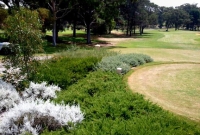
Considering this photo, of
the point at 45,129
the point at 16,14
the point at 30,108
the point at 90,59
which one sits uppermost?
the point at 16,14

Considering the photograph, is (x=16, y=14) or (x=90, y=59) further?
(x=90, y=59)

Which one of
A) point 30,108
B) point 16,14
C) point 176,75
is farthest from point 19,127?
point 176,75

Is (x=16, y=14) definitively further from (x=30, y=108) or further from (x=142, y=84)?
(x=142, y=84)

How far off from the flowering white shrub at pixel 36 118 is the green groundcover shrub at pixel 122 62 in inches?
227

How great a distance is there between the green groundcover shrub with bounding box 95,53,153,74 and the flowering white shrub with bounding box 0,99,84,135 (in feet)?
18.9

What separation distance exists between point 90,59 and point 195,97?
240 inches

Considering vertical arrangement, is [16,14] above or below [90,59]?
above

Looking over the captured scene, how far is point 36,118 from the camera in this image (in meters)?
5.93

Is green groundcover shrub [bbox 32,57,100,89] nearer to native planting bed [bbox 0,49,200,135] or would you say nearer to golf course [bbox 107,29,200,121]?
native planting bed [bbox 0,49,200,135]

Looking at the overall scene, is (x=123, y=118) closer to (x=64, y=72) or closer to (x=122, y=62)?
(x=64, y=72)

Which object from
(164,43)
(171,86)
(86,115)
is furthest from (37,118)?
(164,43)

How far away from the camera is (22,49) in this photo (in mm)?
9359

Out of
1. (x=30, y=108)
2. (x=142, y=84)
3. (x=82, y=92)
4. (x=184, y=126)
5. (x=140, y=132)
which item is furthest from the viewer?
(x=142, y=84)

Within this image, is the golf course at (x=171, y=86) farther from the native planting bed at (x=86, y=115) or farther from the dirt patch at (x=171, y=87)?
the native planting bed at (x=86, y=115)
